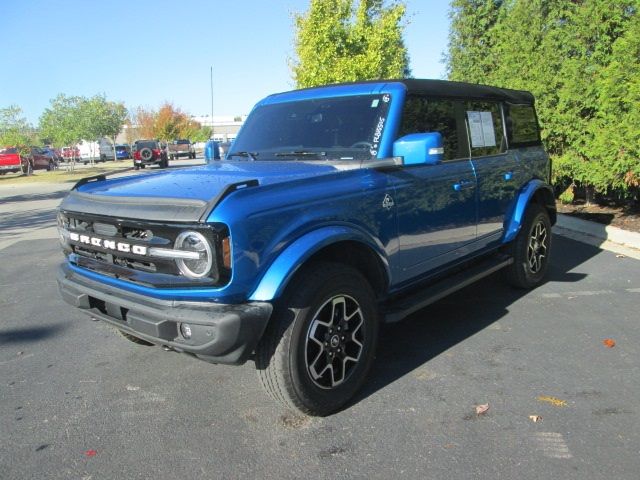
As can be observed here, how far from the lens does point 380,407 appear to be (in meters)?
3.17

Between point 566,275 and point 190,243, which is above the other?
point 190,243

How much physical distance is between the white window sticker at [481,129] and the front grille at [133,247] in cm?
277

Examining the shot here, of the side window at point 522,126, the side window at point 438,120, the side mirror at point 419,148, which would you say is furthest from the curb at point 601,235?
the side mirror at point 419,148

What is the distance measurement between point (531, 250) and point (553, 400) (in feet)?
8.02

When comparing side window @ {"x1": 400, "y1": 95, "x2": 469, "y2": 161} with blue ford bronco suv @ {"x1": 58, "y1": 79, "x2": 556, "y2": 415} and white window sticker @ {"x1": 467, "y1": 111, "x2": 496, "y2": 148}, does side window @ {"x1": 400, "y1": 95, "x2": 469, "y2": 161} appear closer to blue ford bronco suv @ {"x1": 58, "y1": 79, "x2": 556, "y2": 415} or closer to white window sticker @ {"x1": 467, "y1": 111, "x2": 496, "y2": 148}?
blue ford bronco suv @ {"x1": 58, "y1": 79, "x2": 556, "y2": 415}

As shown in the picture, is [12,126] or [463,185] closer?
[463,185]

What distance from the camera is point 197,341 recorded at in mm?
2600

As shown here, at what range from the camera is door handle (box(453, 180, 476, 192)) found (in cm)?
405

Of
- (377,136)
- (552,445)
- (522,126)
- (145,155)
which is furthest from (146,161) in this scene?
(552,445)

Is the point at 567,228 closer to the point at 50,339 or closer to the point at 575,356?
the point at 575,356

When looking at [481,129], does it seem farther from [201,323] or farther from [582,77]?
[582,77]

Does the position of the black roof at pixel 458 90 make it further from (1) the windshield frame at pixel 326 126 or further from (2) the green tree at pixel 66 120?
(2) the green tree at pixel 66 120

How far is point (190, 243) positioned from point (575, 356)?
2.89 metres

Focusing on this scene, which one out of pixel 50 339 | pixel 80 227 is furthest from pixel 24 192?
pixel 80 227
